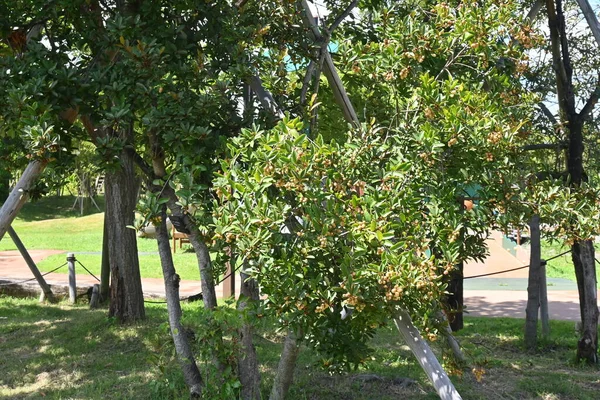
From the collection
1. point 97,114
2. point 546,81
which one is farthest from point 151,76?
point 546,81

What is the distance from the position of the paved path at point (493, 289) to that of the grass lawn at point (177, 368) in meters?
1.65

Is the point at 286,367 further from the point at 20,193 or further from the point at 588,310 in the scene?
the point at 588,310

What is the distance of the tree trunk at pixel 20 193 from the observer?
20.9ft

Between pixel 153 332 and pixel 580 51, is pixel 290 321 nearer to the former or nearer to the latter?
pixel 153 332

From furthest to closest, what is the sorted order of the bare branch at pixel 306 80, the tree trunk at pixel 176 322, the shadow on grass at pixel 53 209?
the shadow on grass at pixel 53 209 < the tree trunk at pixel 176 322 < the bare branch at pixel 306 80

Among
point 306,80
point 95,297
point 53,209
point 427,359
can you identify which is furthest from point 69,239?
point 427,359

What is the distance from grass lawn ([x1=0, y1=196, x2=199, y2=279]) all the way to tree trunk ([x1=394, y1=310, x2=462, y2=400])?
1241cm

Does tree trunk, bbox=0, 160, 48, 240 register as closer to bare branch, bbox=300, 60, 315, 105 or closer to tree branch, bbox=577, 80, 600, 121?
bare branch, bbox=300, 60, 315, 105

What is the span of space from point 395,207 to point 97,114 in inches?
99.6

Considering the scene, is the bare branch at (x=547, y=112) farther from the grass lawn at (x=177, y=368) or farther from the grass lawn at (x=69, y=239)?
the grass lawn at (x=69, y=239)

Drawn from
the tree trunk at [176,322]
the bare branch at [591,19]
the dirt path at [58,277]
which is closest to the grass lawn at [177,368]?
the tree trunk at [176,322]

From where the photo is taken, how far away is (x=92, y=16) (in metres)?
5.78

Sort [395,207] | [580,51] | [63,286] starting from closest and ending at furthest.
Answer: [395,207] < [580,51] < [63,286]

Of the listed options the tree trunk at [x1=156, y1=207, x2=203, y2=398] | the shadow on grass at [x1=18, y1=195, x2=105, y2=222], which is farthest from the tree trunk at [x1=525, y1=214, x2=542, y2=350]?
the shadow on grass at [x1=18, y1=195, x2=105, y2=222]
